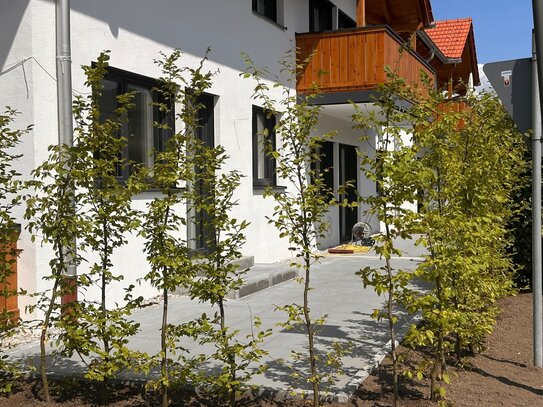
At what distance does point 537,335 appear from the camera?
18.1 feet

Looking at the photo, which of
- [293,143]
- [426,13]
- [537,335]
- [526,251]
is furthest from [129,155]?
[426,13]

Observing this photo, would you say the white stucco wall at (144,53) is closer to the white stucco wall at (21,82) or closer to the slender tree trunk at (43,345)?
the white stucco wall at (21,82)

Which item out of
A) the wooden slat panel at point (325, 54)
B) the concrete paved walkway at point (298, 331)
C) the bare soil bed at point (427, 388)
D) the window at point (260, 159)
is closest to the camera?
the bare soil bed at point (427, 388)

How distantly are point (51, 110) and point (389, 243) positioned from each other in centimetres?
408

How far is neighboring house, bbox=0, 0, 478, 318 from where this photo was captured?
6.36 meters

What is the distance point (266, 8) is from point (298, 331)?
7.47 metres

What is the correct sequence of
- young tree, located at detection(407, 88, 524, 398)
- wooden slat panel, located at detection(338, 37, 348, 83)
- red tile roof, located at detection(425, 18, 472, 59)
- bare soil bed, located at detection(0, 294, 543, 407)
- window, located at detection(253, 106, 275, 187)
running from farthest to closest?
red tile roof, located at detection(425, 18, 472, 59), wooden slat panel, located at detection(338, 37, 348, 83), window, located at detection(253, 106, 275, 187), bare soil bed, located at detection(0, 294, 543, 407), young tree, located at detection(407, 88, 524, 398)

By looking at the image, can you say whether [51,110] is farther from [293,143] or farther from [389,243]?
[389,243]

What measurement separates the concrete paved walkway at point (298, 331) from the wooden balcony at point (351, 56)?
380 centimetres

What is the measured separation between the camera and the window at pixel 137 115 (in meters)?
7.66

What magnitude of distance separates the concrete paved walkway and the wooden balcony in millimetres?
3796

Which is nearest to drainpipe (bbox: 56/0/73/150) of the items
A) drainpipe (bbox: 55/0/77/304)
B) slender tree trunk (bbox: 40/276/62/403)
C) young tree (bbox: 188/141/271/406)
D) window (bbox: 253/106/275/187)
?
drainpipe (bbox: 55/0/77/304)

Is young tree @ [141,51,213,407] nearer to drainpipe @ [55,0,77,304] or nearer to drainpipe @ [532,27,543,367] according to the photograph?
drainpipe @ [55,0,77,304]

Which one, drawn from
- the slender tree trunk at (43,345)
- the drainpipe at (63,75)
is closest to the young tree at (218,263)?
the slender tree trunk at (43,345)
